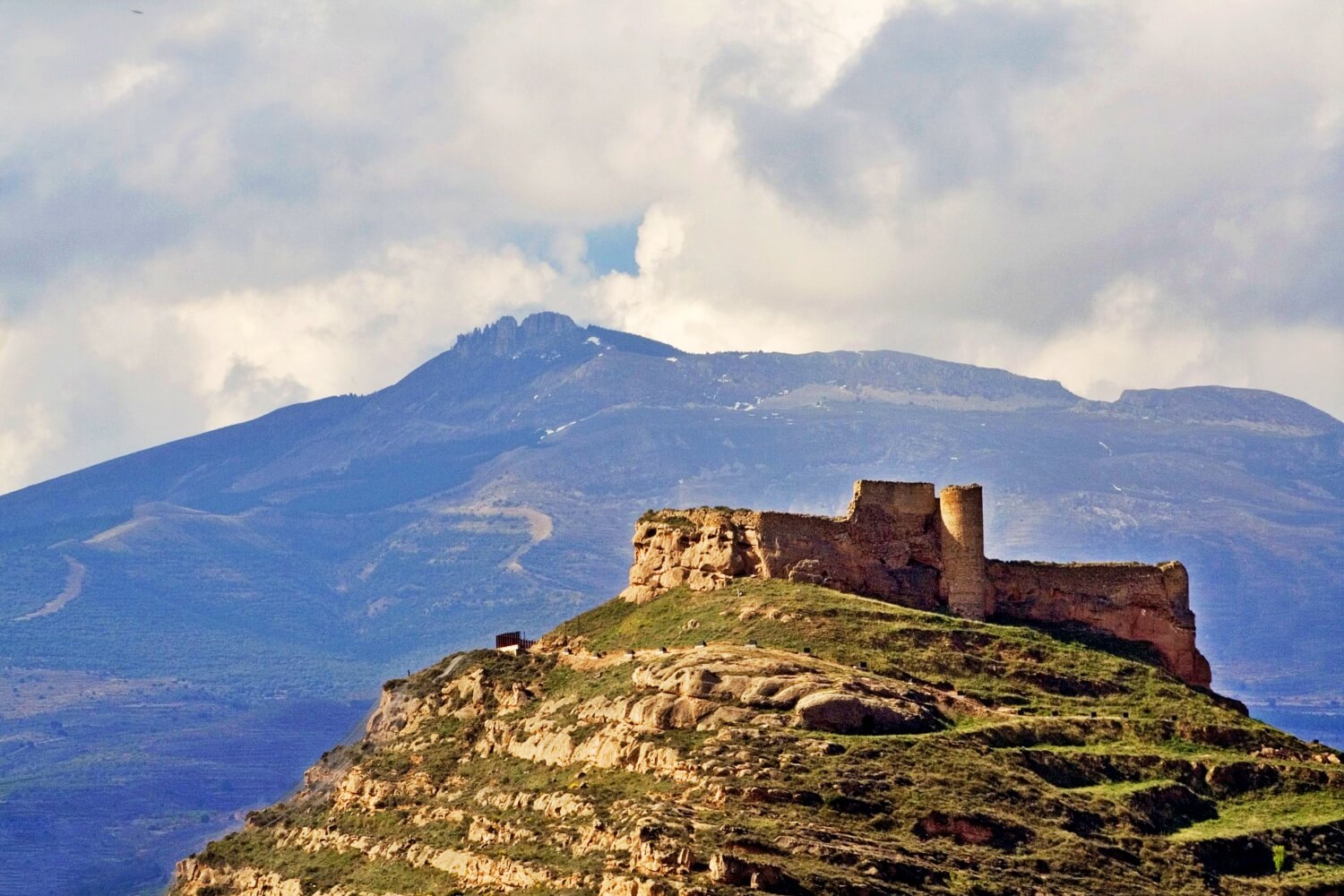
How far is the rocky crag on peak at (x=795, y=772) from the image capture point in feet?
222

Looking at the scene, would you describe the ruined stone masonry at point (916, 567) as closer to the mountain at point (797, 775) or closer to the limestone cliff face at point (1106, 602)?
the limestone cliff face at point (1106, 602)

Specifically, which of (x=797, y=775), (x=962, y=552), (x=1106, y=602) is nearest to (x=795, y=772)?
(x=797, y=775)

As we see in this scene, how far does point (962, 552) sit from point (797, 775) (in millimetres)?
25516

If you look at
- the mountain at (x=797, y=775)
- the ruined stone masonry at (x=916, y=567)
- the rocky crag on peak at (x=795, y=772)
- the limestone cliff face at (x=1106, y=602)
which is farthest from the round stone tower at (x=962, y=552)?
the mountain at (x=797, y=775)

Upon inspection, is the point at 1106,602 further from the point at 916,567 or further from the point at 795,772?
the point at 795,772

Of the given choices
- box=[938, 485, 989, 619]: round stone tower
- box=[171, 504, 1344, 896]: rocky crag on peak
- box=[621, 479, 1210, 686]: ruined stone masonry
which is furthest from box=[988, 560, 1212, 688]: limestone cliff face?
box=[938, 485, 989, 619]: round stone tower

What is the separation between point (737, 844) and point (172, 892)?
35316 mm

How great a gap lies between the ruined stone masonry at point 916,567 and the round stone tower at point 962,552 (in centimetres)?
3

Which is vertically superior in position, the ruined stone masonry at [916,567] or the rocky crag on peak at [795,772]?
the ruined stone masonry at [916,567]

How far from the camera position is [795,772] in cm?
7031

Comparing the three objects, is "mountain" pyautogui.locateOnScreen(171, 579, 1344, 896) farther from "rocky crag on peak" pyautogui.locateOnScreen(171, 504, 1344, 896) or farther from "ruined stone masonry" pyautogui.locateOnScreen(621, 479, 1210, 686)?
"ruined stone masonry" pyautogui.locateOnScreen(621, 479, 1210, 686)

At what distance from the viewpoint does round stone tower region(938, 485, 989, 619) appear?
9369 centimetres

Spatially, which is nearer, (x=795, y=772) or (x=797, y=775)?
(x=797, y=775)

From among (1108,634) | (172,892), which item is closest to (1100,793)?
(1108,634)
